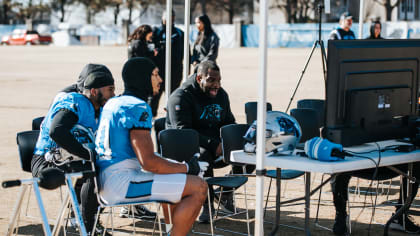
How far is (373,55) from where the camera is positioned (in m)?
4.42

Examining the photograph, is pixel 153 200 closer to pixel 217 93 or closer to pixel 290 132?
pixel 290 132

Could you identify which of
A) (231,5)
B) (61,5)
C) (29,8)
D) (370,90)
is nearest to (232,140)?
(370,90)

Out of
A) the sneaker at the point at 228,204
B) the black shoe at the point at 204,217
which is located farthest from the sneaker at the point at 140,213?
the sneaker at the point at 228,204

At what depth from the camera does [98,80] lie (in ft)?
16.1

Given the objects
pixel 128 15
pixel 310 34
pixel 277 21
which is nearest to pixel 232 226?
pixel 310 34

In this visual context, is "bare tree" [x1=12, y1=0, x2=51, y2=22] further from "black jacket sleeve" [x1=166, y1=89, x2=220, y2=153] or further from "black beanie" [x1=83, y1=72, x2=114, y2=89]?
"black beanie" [x1=83, y1=72, x2=114, y2=89]

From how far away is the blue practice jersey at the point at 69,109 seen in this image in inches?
195

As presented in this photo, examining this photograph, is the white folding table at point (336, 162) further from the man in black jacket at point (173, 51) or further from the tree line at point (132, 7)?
the tree line at point (132, 7)

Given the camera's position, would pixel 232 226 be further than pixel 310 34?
No

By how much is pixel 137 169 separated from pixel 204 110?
173cm

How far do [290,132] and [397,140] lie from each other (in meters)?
1.05

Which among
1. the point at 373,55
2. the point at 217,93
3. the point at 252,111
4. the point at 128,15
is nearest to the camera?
the point at 373,55

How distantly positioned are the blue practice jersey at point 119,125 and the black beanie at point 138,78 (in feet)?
0.68

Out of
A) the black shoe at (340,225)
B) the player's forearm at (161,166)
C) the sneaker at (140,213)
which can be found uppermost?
the player's forearm at (161,166)
